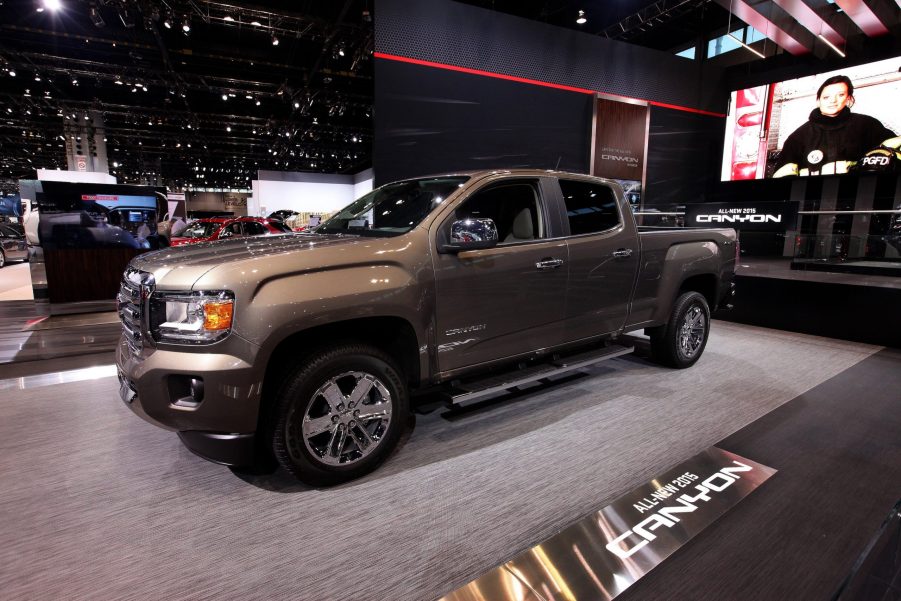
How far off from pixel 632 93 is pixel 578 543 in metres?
9.90

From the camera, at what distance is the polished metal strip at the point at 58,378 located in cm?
374

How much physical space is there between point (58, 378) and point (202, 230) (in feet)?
27.3

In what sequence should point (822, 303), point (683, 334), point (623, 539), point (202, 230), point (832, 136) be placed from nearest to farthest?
point (623, 539), point (683, 334), point (822, 303), point (832, 136), point (202, 230)

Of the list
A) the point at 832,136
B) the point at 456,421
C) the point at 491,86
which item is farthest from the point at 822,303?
the point at 832,136

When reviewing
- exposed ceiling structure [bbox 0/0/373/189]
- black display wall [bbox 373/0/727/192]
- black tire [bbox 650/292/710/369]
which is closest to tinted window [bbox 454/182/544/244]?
black tire [bbox 650/292/710/369]

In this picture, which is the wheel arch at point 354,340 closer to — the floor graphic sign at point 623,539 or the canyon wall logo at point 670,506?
the floor graphic sign at point 623,539

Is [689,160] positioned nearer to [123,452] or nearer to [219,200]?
[123,452]

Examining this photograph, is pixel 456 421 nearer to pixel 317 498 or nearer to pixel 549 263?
pixel 317 498

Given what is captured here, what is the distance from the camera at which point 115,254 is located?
7023mm

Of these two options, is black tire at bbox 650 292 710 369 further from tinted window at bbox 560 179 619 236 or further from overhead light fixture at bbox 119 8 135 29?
overhead light fixture at bbox 119 8 135 29

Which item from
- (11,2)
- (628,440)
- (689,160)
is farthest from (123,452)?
(11,2)

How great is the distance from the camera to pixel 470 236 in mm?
2486

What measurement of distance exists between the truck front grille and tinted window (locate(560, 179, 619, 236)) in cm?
250

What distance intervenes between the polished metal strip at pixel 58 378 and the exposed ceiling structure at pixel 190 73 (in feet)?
26.4
